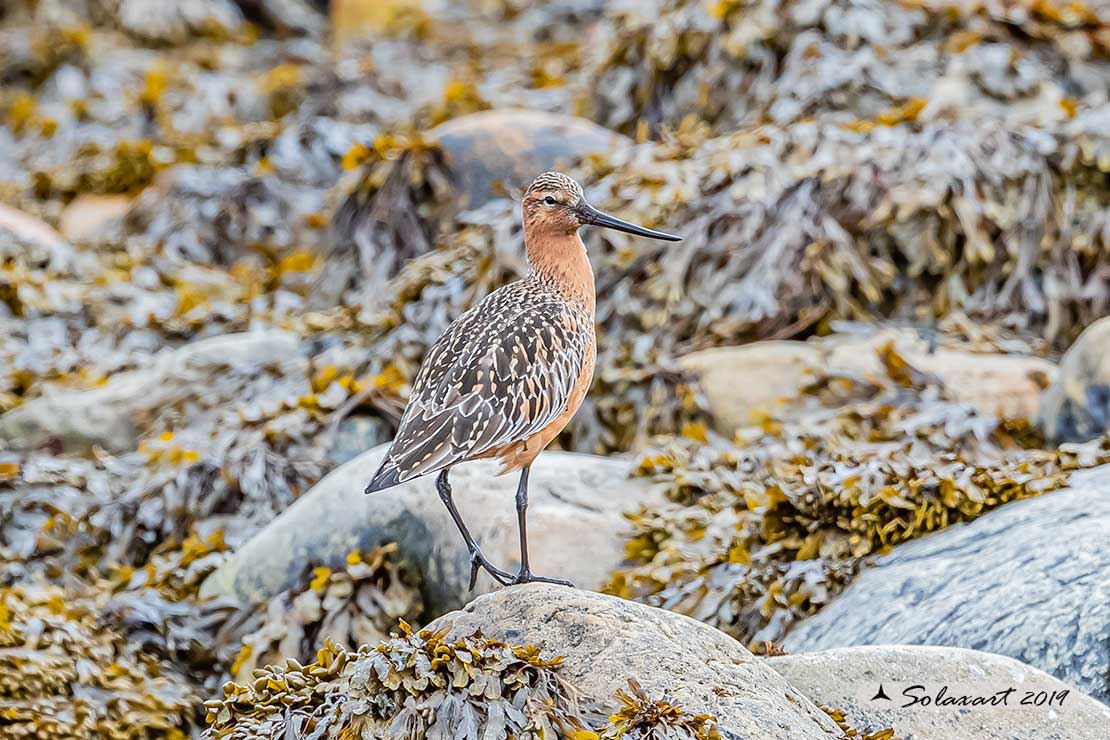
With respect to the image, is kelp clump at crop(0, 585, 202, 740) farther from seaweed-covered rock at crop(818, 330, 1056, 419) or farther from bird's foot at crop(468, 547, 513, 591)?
seaweed-covered rock at crop(818, 330, 1056, 419)

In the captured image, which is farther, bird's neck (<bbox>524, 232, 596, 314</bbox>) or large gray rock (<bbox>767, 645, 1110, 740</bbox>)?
bird's neck (<bbox>524, 232, 596, 314</bbox>)

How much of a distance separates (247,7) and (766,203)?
929 centimetres

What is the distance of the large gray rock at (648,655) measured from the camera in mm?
3736

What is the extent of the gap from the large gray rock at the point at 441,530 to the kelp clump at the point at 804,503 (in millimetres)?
163

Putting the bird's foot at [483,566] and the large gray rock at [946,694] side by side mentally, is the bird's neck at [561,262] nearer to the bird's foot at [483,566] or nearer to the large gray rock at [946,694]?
the bird's foot at [483,566]

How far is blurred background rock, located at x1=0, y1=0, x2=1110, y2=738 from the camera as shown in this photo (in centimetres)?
551

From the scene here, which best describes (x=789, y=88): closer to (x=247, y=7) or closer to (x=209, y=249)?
(x=209, y=249)

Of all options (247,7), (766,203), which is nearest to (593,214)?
(766,203)

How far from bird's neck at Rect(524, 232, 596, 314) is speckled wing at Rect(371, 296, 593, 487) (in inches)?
5.8

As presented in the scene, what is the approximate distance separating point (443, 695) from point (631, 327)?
4277 millimetres

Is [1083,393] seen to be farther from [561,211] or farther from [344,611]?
[344,611]

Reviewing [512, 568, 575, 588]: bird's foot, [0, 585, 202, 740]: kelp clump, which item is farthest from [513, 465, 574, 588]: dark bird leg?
[0, 585, 202, 740]: kelp clump

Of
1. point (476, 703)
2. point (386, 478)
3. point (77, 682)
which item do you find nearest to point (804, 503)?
point (386, 478)

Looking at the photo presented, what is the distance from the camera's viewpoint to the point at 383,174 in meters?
8.80
